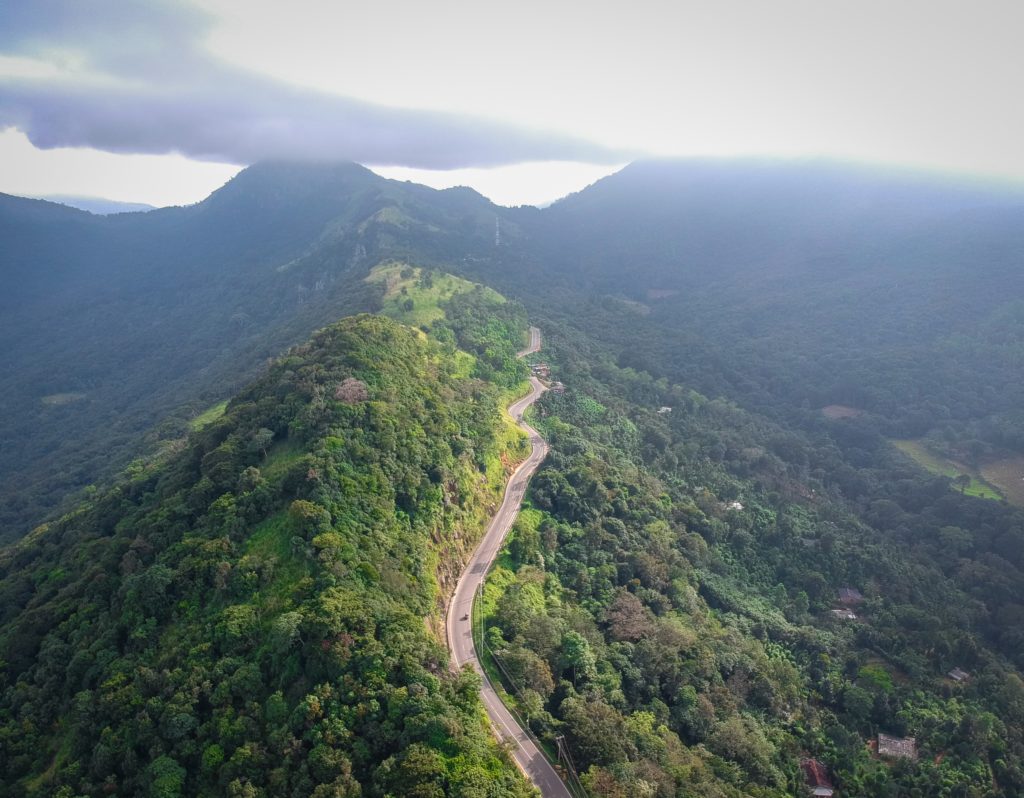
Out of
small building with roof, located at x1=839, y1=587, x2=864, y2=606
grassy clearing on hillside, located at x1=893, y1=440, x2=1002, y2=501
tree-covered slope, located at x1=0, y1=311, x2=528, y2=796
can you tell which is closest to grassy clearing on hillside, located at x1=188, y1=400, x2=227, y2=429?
tree-covered slope, located at x1=0, y1=311, x2=528, y2=796

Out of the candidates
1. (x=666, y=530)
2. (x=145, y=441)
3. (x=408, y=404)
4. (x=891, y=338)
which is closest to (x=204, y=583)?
(x=408, y=404)

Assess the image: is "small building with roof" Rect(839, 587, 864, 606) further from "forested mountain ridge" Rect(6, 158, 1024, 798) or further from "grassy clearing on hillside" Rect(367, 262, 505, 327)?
"grassy clearing on hillside" Rect(367, 262, 505, 327)

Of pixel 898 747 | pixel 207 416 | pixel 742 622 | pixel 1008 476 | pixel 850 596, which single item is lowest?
pixel 850 596

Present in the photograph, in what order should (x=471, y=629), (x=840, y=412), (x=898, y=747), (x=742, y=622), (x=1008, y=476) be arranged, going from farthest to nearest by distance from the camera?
(x=840, y=412) < (x=1008, y=476) < (x=742, y=622) < (x=898, y=747) < (x=471, y=629)

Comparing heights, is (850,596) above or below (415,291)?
below

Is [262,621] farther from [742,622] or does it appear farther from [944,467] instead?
[944,467]

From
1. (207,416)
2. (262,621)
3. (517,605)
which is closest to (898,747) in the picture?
(517,605)
